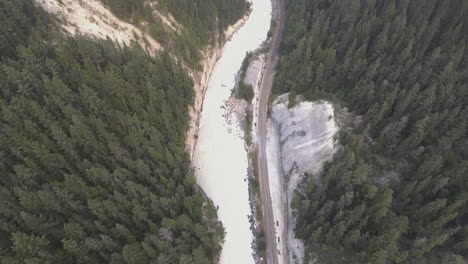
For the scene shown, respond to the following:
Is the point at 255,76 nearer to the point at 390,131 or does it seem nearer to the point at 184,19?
the point at 184,19

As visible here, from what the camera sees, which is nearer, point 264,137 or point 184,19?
point 264,137

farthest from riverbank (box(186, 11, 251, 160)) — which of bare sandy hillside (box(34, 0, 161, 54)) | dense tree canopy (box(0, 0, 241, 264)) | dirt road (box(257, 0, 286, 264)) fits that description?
dirt road (box(257, 0, 286, 264))

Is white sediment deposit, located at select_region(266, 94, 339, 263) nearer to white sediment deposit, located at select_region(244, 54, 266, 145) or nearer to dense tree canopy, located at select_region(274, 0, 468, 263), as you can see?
dense tree canopy, located at select_region(274, 0, 468, 263)

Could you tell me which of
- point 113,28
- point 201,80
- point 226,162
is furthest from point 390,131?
point 113,28

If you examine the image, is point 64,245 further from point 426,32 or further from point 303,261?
point 426,32

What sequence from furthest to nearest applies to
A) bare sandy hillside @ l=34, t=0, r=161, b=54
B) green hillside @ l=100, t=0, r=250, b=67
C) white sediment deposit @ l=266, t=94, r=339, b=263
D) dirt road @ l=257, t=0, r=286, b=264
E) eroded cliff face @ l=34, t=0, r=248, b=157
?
1. green hillside @ l=100, t=0, r=250, b=67
2. eroded cliff face @ l=34, t=0, r=248, b=157
3. bare sandy hillside @ l=34, t=0, r=161, b=54
4. white sediment deposit @ l=266, t=94, r=339, b=263
5. dirt road @ l=257, t=0, r=286, b=264

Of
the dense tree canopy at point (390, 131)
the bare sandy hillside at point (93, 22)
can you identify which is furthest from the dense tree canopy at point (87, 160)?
the dense tree canopy at point (390, 131)

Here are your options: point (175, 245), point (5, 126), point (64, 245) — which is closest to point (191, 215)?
point (175, 245)
